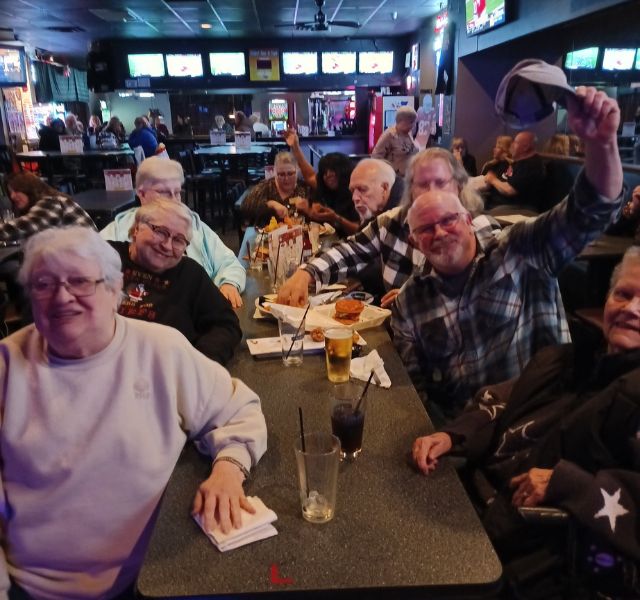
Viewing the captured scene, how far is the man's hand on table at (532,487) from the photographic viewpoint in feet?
4.39

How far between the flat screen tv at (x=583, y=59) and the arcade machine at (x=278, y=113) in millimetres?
8185

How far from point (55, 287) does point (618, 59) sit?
20.4 ft

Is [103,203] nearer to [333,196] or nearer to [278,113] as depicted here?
[333,196]

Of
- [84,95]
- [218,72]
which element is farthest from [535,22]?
[84,95]

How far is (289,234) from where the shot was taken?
9.04ft

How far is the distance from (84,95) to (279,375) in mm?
18042

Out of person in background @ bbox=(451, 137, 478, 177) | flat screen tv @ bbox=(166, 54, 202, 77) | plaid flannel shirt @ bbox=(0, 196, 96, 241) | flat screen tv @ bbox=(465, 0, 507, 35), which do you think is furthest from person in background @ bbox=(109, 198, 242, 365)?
flat screen tv @ bbox=(166, 54, 202, 77)

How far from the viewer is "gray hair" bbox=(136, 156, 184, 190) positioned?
116 inches

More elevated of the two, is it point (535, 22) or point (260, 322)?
point (535, 22)

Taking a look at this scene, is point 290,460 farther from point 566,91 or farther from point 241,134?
point 241,134

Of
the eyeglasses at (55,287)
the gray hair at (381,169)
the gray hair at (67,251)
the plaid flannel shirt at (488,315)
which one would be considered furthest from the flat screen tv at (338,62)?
the eyeglasses at (55,287)

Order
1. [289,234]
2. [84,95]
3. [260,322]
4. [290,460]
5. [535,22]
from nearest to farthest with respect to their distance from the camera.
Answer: [290,460] < [260,322] < [289,234] < [535,22] < [84,95]

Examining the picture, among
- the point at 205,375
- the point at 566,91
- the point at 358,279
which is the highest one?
the point at 566,91

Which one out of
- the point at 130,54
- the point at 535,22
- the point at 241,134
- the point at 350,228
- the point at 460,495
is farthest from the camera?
the point at 130,54
